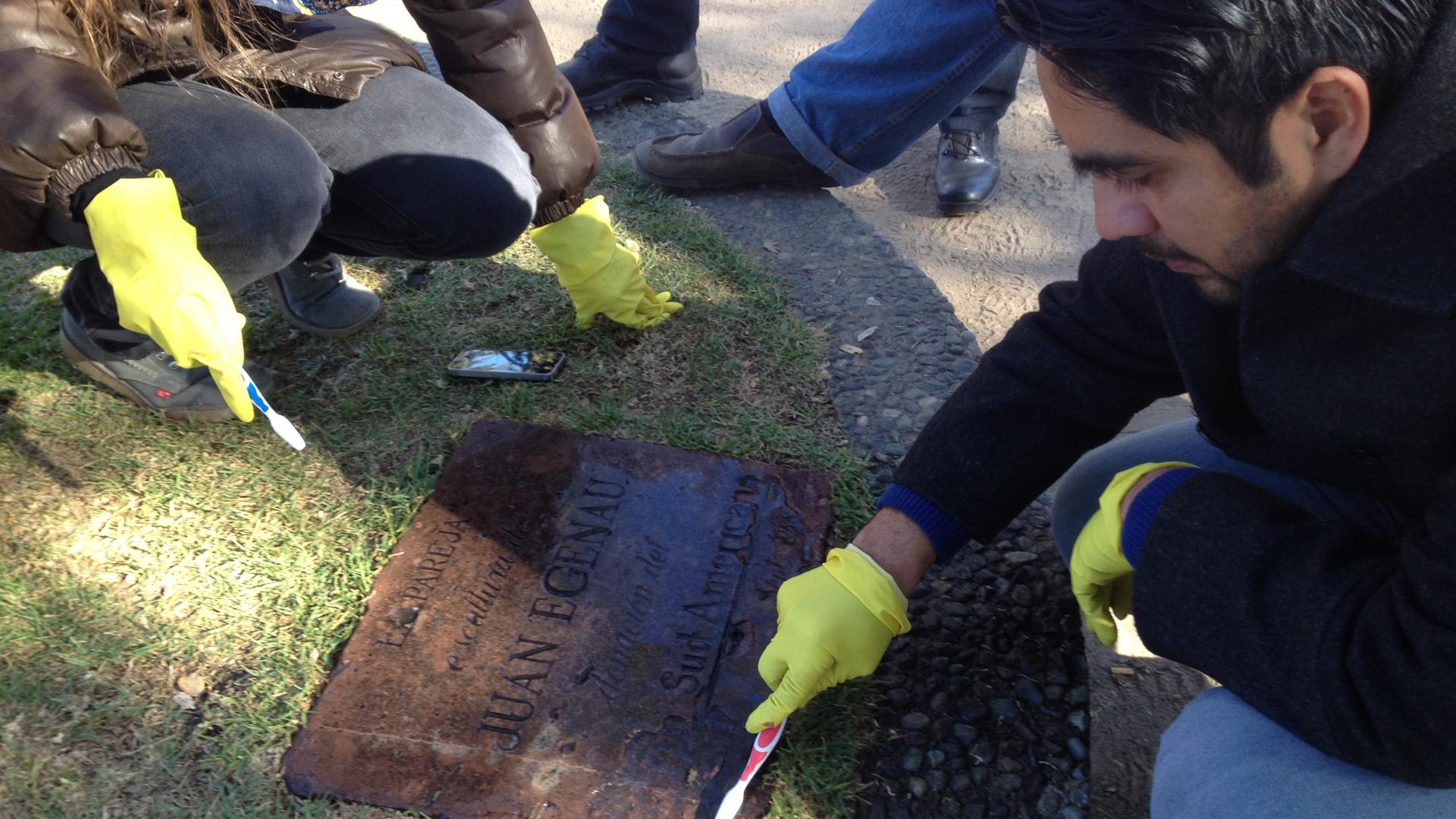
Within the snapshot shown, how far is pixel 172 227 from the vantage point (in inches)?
52.8

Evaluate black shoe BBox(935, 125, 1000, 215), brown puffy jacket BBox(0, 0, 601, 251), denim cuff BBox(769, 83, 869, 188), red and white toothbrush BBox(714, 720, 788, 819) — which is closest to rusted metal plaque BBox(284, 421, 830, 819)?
red and white toothbrush BBox(714, 720, 788, 819)

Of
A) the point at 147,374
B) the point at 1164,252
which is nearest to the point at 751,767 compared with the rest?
the point at 1164,252

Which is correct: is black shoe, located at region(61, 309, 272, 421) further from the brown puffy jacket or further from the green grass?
the brown puffy jacket

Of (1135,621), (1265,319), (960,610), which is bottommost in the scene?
(960,610)

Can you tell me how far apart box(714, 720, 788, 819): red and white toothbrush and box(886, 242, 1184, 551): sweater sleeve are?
12.5 inches

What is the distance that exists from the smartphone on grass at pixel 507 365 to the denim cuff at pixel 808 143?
0.81m

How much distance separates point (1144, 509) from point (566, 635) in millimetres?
756

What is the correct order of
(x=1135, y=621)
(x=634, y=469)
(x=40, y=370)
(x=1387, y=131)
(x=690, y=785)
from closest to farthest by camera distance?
(x=1387, y=131), (x=1135, y=621), (x=690, y=785), (x=634, y=469), (x=40, y=370)

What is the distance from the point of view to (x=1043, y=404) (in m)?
1.29

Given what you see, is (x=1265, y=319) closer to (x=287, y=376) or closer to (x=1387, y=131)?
(x=1387, y=131)

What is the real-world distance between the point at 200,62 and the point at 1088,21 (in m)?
1.37

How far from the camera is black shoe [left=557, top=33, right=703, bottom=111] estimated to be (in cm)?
288

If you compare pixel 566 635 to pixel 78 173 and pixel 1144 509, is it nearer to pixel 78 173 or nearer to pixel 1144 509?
pixel 1144 509

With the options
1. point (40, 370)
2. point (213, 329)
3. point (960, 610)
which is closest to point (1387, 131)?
point (960, 610)
